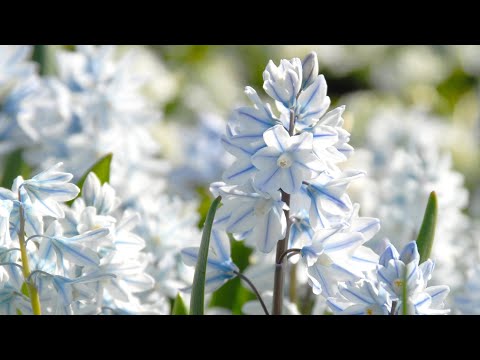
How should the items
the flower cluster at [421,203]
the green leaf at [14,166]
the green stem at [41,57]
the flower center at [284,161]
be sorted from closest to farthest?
the flower center at [284,161]
the flower cluster at [421,203]
the green leaf at [14,166]
the green stem at [41,57]

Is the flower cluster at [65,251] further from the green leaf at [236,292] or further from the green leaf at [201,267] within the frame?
the green leaf at [236,292]

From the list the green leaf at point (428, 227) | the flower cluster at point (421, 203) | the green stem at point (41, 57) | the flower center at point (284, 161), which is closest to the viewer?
the flower center at point (284, 161)

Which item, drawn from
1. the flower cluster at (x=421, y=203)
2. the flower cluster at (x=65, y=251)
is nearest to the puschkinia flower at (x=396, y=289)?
the flower cluster at (x=65, y=251)

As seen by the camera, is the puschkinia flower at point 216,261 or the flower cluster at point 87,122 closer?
the puschkinia flower at point 216,261

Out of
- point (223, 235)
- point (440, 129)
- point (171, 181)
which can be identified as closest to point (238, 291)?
point (223, 235)

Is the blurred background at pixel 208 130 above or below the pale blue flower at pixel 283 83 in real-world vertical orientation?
above
